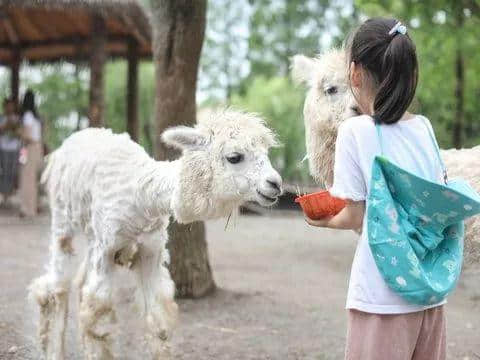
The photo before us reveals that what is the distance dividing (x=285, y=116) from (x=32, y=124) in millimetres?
10124

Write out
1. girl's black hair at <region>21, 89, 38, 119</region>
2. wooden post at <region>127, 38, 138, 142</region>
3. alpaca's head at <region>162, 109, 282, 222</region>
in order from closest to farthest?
alpaca's head at <region>162, 109, 282, 222</region> < girl's black hair at <region>21, 89, 38, 119</region> < wooden post at <region>127, 38, 138, 142</region>

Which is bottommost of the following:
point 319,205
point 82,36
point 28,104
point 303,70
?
point 319,205

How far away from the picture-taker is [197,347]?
510cm

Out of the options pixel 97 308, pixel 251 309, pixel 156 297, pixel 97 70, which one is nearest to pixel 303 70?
pixel 156 297

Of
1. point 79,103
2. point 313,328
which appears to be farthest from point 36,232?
point 79,103

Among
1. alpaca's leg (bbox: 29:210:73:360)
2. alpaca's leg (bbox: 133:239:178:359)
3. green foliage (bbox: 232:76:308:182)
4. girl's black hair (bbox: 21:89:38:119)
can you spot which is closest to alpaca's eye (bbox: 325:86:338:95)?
alpaca's leg (bbox: 133:239:178:359)

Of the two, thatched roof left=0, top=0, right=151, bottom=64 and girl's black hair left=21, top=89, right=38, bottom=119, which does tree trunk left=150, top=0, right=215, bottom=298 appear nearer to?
thatched roof left=0, top=0, right=151, bottom=64

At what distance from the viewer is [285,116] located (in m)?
20.7

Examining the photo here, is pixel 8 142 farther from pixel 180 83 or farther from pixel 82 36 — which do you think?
pixel 180 83

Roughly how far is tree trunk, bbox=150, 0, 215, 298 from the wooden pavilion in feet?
14.6

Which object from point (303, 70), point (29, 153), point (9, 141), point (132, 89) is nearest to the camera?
point (303, 70)

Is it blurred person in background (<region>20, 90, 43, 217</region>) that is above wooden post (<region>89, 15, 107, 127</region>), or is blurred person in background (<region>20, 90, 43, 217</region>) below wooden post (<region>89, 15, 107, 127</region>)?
below

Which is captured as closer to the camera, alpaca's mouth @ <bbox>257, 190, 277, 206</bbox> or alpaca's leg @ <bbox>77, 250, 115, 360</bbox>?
alpaca's mouth @ <bbox>257, 190, 277, 206</bbox>

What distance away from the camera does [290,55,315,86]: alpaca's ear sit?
4406mm
